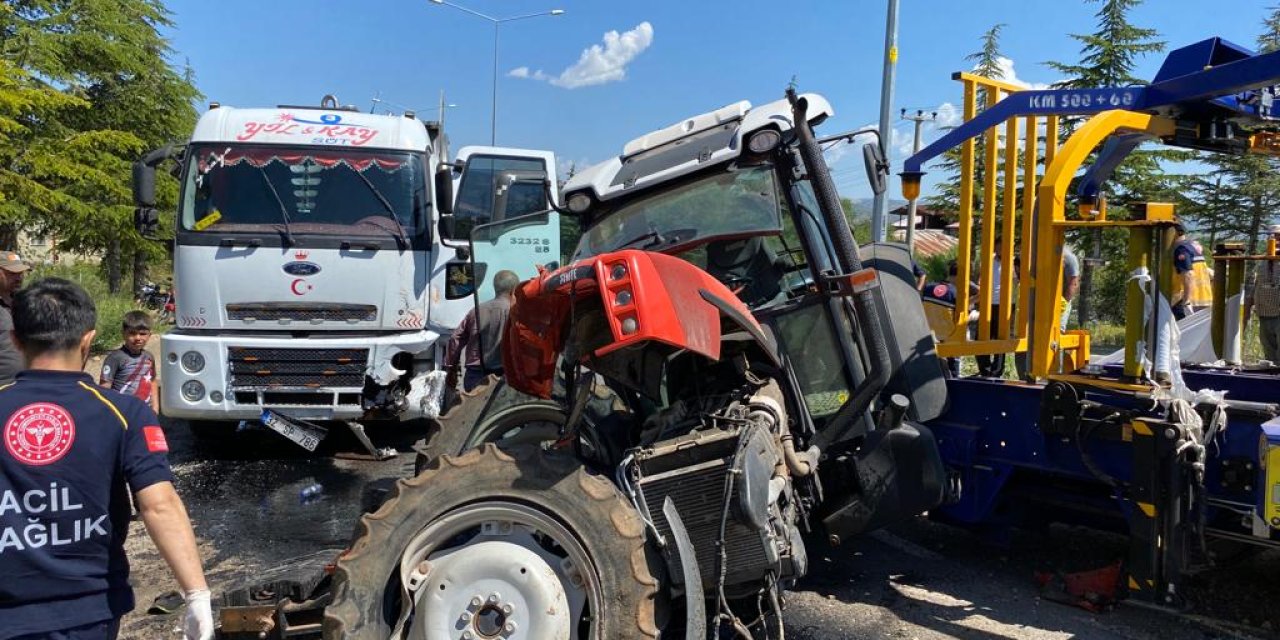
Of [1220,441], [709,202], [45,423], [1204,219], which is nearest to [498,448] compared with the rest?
[45,423]

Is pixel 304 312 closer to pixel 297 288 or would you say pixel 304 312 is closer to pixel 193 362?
pixel 297 288

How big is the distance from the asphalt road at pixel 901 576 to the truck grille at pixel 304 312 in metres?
1.35

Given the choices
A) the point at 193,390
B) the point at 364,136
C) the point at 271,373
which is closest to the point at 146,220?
the point at 193,390

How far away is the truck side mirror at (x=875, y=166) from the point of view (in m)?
4.39

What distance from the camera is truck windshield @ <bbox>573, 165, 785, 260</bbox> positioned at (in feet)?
14.0

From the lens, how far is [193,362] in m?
7.03

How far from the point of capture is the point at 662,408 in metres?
3.96

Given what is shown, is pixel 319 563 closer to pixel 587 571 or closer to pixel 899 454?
pixel 587 571

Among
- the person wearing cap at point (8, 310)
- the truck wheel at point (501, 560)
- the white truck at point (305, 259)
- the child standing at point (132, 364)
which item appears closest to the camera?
the truck wheel at point (501, 560)

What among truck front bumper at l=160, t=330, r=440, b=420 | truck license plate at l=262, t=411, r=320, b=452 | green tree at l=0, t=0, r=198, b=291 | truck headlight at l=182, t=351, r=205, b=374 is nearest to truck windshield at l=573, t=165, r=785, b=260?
truck front bumper at l=160, t=330, r=440, b=420

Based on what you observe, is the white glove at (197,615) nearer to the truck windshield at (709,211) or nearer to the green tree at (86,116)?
the truck windshield at (709,211)

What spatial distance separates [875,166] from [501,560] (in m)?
2.72

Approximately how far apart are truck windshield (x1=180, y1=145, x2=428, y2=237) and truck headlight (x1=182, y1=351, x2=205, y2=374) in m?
1.01

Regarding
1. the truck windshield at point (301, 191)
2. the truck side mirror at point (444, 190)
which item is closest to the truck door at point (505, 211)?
the truck side mirror at point (444, 190)
